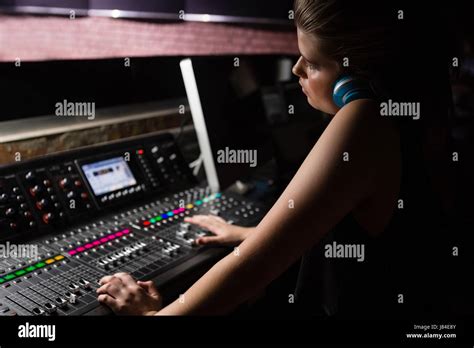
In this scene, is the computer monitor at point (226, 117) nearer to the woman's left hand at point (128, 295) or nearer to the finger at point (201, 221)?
the finger at point (201, 221)

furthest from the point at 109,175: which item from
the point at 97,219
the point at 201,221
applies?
the point at 201,221

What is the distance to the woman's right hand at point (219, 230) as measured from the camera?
1.44 metres

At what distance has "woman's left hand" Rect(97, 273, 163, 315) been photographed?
3.51 feet

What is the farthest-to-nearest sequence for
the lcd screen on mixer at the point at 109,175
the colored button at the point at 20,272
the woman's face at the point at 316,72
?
the lcd screen on mixer at the point at 109,175, the colored button at the point at 20,272, the woman's face at the point at 316,72

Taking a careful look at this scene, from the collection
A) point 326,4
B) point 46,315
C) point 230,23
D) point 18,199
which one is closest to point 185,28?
point 230,23

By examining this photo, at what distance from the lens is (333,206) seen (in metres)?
0.93

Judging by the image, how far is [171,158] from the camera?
1888 mm

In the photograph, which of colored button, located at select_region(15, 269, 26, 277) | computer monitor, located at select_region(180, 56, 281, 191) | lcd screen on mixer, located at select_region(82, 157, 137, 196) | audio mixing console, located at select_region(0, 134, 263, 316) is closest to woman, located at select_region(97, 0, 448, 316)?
audio mixing console, located at select_region(0, 134, 263, 316)

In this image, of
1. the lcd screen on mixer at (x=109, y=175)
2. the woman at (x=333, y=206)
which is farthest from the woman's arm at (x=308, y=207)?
the lcd screen on mixer at (x=109, y=175)

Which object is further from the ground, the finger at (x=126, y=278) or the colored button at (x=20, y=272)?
the colored button at (x=20, y=272)

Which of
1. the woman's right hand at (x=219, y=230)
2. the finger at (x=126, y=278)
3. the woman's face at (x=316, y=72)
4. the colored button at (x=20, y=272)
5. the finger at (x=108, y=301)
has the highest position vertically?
the woman's face at (x=316, y=72)

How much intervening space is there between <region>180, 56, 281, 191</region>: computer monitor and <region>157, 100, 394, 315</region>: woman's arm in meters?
0.91

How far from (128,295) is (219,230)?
45 cm

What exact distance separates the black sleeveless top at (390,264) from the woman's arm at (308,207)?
147 mm
